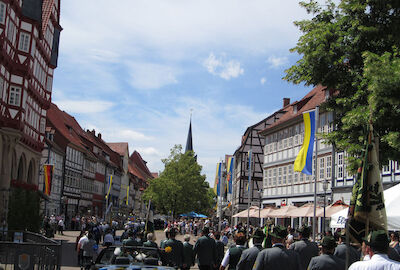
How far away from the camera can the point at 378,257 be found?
5199mm

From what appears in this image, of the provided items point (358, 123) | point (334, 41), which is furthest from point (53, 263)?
point (334, 41)

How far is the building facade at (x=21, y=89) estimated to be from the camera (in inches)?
1247

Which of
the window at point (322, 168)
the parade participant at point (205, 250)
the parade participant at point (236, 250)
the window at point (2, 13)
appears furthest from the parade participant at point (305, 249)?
the window at point (322, 168)

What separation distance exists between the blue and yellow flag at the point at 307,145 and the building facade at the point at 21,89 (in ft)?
53.4

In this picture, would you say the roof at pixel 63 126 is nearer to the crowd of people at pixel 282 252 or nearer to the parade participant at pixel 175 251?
the parade participant at pixel 175 251

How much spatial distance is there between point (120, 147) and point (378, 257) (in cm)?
10887

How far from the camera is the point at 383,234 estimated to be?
526 cm

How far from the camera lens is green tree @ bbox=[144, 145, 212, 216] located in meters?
72.7

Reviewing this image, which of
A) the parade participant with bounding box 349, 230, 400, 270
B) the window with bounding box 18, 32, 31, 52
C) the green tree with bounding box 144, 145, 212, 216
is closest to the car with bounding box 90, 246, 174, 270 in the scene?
the parade participant with bounding box 349, 230, 400, 270

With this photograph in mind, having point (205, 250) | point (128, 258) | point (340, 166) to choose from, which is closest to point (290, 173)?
point (340, 166)

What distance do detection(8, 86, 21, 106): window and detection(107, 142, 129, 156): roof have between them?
3012 inches

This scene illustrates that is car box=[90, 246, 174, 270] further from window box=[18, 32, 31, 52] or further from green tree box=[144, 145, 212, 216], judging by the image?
green tree box=[144, 145, 212, 216]

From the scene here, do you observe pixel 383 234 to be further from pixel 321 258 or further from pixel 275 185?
pixel 275 185

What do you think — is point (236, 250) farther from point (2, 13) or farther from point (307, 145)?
point (2, 13)
